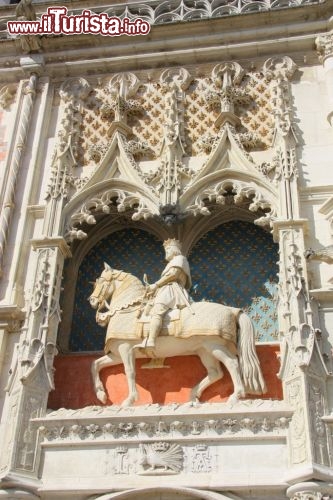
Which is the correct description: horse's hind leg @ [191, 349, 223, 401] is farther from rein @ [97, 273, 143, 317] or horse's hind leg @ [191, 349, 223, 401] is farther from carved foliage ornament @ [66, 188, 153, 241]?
carved foliage ornament @ [66, 188, 153, 241]

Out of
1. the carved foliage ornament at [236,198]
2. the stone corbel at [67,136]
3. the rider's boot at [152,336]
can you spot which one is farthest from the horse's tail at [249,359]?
the stone corbel at [67,136]

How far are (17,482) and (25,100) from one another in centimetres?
648

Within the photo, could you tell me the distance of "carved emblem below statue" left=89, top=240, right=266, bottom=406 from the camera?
902 cm

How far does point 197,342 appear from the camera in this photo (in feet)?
30.0

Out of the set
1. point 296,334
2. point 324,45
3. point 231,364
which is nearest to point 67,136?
point 324,45

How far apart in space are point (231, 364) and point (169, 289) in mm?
1353

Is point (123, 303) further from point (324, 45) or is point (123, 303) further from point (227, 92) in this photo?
point (324, 45)

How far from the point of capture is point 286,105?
1128 cm

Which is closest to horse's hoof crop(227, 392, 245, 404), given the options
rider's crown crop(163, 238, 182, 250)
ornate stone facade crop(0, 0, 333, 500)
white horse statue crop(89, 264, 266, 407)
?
white horse statue crop(89, 264, 266, 407)

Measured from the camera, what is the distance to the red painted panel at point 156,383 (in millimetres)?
9156

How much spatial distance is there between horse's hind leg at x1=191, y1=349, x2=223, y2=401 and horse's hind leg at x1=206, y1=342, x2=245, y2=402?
13cm

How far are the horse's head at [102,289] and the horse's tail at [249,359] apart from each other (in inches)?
71.6

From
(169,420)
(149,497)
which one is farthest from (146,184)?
(149,497)

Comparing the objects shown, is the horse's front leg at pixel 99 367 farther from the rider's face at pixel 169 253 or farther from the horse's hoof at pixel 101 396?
the rider's face at pixel 169 253
